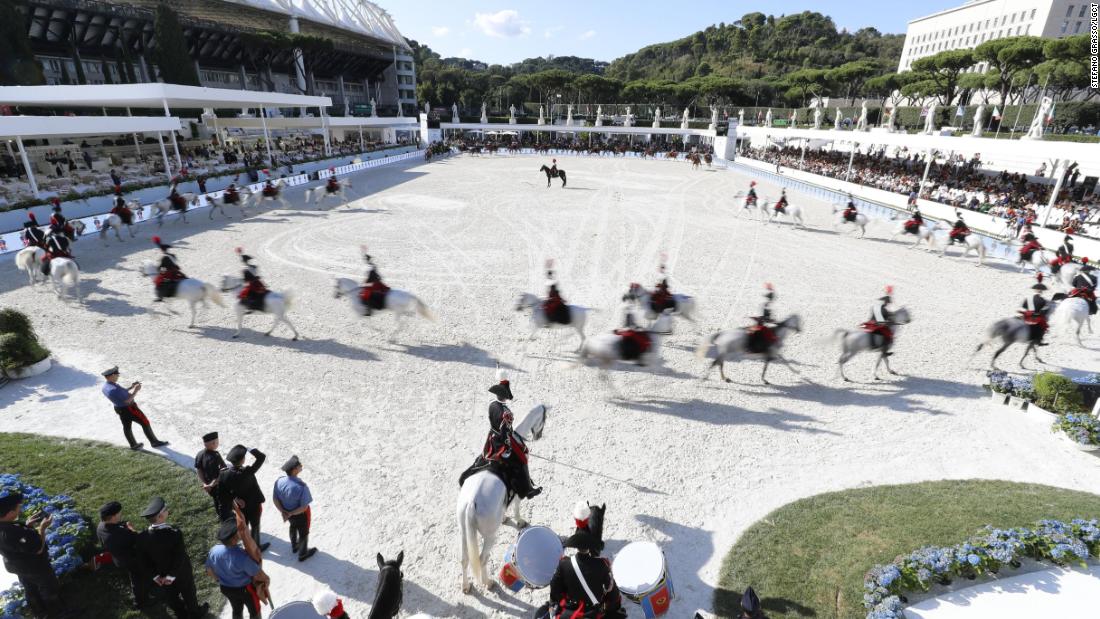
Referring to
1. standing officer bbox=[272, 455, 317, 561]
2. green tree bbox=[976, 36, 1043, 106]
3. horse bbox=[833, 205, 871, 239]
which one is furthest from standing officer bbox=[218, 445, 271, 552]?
green tree bbox=[976, 36, 1043, 106]

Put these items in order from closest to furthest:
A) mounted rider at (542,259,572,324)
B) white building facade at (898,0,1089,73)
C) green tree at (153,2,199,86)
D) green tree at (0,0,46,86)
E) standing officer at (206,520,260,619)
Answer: standing officer at (206,520,260,619) < mounted rider at (542,259,572,324) < green tree at (0,0,46,86) < green tree at (153,2,199,86) < white building facade at (898,0,1089,73)

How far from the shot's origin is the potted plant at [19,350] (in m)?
8.53

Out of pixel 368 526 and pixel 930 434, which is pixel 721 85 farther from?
pixel 368 526

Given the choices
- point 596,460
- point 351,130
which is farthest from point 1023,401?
point 351,130

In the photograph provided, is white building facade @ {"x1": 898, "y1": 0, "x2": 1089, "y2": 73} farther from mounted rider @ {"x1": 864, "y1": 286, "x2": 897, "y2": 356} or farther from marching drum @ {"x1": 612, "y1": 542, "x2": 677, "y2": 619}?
marching drum @ {"x1": 612, "y1": 542, "x2": 677, "y2": 619}

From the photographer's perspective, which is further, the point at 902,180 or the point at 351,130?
the point at 351,130

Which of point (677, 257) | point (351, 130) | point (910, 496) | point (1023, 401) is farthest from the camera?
point (351, 130)

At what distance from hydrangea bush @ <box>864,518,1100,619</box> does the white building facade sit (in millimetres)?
67327

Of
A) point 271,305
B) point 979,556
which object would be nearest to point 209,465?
point 271,305

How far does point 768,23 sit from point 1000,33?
74732 millimetres

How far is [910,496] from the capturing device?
6301mm

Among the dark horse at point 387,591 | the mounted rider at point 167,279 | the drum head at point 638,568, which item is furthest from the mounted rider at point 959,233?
the mounted rider at point 167,279

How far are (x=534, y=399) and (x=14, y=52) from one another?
49.2m

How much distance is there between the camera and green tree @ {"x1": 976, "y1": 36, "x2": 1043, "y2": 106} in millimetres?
31531
